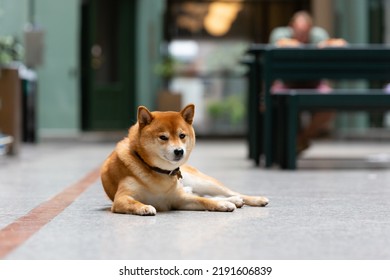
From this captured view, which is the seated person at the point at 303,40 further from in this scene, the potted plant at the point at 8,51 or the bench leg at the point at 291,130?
the potted plant at the point at 8,51

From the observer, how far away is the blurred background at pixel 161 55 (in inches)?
565

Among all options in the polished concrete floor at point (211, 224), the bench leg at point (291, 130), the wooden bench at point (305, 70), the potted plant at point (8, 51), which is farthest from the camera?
the potted plant at point (8, 51)

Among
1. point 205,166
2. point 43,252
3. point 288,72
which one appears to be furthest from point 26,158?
point 43,252

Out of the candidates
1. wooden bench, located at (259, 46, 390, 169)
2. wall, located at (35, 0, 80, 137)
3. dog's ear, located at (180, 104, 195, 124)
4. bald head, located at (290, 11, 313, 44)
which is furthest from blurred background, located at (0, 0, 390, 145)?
dog's ear, located at (180, 104, 195, 124)

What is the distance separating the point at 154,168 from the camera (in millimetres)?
4070

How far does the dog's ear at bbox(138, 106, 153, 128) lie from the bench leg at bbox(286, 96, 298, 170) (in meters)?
3.55

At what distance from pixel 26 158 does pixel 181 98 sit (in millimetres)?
6189

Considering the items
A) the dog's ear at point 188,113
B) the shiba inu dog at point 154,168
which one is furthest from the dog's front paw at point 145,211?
the dog's ear at point 188,113

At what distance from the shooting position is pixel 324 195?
5195mm

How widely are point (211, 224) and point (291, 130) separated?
3881 millimetres

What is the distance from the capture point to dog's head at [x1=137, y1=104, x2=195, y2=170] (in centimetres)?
395

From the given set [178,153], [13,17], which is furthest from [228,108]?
[178,153]
